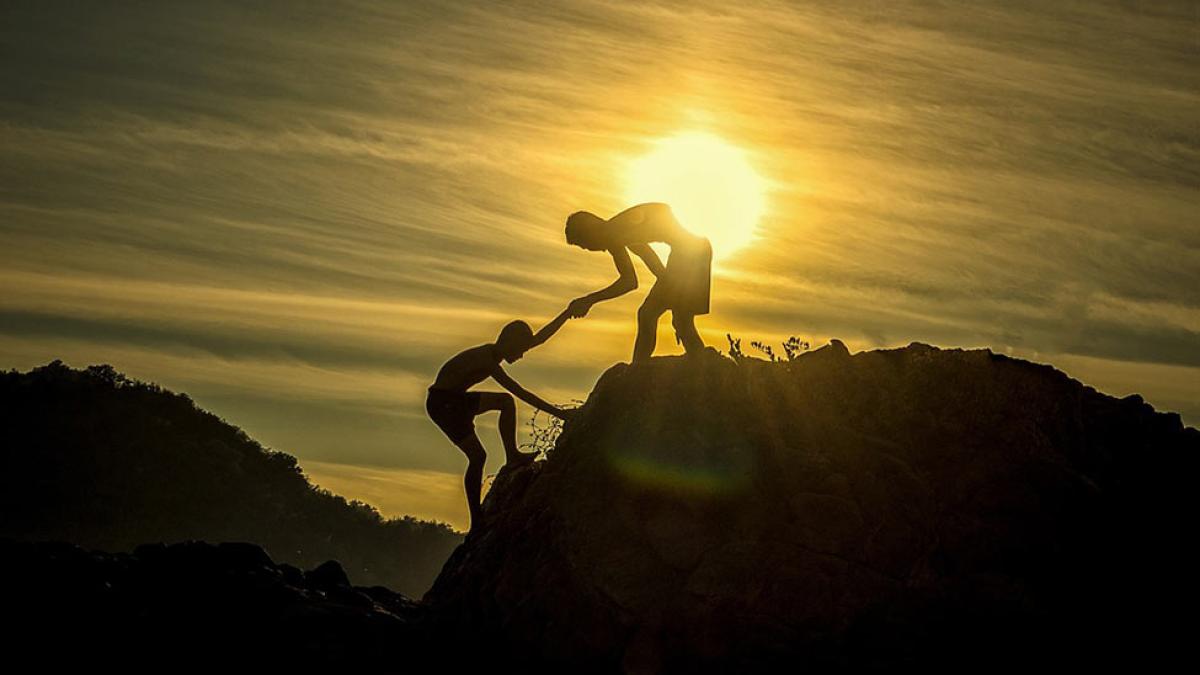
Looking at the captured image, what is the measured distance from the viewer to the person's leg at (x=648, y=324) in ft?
75.5

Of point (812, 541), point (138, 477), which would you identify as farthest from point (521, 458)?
point (138, 477)

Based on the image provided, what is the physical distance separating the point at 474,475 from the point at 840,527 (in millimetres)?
6193

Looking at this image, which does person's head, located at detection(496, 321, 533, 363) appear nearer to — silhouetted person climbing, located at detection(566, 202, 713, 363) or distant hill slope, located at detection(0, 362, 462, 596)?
silhouetted person climbing, located at detection(566, 202, 713, 363)

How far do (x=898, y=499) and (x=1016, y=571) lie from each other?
171 cm

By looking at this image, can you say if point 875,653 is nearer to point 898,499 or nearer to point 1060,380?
point 898,499

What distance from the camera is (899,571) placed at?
65.8 feet

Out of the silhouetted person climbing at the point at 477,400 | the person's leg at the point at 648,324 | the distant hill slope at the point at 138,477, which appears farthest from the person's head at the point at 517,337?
the distant hill slope at the point at 138,477

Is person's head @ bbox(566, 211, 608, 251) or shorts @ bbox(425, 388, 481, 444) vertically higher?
person's head @ bbox(566, 211, 608, 251)

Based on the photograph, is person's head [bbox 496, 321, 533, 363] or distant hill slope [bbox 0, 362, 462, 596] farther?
distant hill slope [bbox 0, 362, 462, 596]

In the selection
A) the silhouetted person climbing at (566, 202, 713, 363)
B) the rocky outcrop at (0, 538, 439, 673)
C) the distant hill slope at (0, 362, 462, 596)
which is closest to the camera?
the rocky outcrop at (0, 538, 439, 673)

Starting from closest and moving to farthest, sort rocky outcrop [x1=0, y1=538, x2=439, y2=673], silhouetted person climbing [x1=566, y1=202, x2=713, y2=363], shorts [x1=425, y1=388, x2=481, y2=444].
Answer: rocky outcrop [x1=0, y1=538, x2=439, y2=673] → silhouetted person climbing [x1=566, y1=202, x2=713, y2=363] → shorts [x1=425, y1=388, x2=481, y2=444]

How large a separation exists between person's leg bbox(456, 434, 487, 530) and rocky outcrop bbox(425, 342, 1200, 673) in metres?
1.22

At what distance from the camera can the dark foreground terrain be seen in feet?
65.2

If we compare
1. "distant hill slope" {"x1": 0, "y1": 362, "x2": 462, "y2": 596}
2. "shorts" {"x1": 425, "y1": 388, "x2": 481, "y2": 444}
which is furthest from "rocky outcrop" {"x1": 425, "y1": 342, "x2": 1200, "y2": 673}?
"distant hill slope" {"x1": 0, "y1": 362, "x2": 462, "y2": 596}
